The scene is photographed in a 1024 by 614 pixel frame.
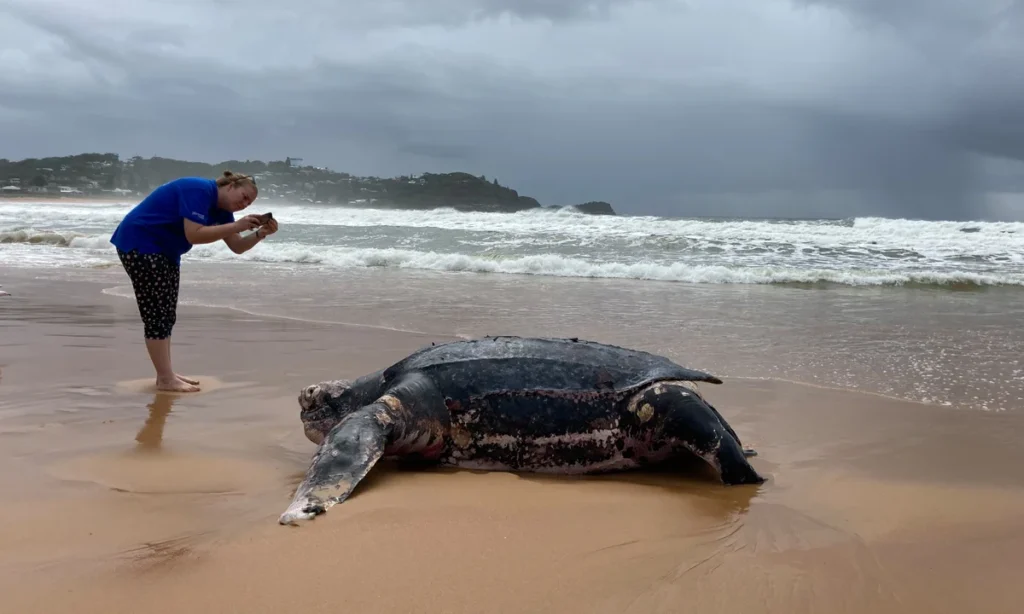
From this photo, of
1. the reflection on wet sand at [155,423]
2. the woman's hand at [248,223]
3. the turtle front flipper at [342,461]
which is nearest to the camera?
the turtle front flipper at [342,461]

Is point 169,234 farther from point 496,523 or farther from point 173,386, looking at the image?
point 496,523

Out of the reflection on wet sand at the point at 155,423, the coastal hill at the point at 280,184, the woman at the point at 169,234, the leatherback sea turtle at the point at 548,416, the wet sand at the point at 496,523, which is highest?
the coastal hill at the point at 280,184

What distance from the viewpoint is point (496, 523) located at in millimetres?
2508

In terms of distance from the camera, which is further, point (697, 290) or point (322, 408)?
point (697, 290)

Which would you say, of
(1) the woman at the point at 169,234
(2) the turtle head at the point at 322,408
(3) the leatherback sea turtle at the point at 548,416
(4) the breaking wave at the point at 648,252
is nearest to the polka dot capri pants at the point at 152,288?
(1) the woman at the point at 169,234

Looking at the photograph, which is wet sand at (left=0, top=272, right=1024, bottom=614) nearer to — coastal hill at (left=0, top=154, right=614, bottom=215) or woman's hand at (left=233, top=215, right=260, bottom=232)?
woman's hand at (left=233, top=215, right=260, bottom=232)

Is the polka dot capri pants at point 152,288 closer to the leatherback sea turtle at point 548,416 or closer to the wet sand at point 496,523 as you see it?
the wet sand at point 496,523

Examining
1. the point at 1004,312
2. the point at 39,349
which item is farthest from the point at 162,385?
the point at 1004,312

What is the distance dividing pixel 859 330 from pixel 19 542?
24.9ft

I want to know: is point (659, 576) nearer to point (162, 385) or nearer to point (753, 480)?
point (753, 480)

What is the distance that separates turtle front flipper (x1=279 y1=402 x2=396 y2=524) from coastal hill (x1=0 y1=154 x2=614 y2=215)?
48.4 m

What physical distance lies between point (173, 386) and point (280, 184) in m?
59.7

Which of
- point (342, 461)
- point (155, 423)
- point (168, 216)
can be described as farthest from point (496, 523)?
point (168, 216)

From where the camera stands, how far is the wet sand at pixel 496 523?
2.00m
